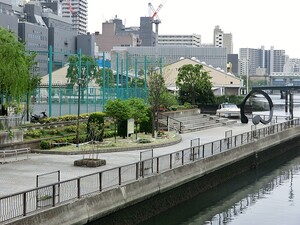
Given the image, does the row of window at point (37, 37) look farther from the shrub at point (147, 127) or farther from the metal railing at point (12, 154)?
the metal railing at point (12, 154)

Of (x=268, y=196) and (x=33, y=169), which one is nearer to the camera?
(x=33, y=169)

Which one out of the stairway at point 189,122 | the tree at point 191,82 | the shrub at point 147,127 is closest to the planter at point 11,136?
the shrub at point 147,127

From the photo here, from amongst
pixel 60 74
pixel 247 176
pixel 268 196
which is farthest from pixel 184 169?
pixel 60 74

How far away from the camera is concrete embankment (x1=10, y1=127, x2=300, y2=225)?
718 inches

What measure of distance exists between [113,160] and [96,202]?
409 inches

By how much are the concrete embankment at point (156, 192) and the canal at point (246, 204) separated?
55 centimetres

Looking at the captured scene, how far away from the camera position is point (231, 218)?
Result: 27.2 m

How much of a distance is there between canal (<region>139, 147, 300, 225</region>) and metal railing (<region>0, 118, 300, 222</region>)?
7.44 feet

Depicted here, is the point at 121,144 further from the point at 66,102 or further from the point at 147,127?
the point at 66,102

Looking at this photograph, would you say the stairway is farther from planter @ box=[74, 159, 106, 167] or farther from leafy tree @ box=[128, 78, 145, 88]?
planter @ box=[74, 159, 106, 167]

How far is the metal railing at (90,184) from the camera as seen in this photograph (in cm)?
1634

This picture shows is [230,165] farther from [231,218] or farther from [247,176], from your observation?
[231,218]

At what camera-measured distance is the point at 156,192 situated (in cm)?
2523

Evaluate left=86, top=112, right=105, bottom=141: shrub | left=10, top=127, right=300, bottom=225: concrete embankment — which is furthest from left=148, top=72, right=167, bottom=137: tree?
left=10, top=127, right=300, bottom=225: concrete embankment
